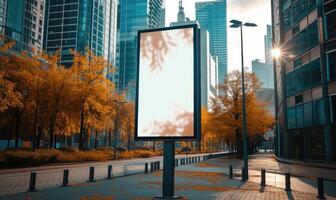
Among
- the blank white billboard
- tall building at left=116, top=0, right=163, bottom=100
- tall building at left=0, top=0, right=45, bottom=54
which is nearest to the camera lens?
the blank white billboard

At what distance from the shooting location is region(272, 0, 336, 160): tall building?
3481 centimetres

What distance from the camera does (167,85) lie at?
11500 mm

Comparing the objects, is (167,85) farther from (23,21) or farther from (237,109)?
(23,21)

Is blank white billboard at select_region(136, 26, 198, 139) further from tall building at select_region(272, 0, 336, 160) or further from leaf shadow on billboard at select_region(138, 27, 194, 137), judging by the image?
tall building at select_region(272, 0, 336, 160)

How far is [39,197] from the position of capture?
11.4 metres

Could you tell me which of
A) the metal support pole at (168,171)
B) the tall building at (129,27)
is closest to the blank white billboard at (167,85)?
the metal support pole at (168,171)

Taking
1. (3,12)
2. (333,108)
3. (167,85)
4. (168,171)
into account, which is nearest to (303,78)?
(333,108)

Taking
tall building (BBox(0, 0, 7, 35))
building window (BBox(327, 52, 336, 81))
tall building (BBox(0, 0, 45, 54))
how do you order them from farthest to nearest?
1. tall building (BBox(0, 0, 45, 54))
2. tall building (BBox(0, 0, 7, 35))
3. building window (BBox(327, 52, 336, 81))

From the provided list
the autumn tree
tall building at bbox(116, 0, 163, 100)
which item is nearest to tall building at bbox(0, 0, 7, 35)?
the autumn tree

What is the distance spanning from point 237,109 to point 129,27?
144 m

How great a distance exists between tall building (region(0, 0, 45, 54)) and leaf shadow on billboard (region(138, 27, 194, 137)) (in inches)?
3108

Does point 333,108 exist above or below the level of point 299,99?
below

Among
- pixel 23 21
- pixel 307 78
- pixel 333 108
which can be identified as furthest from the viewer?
pixel 23 21

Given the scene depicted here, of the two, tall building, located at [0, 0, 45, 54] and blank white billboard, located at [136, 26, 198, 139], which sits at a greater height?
tall building, located at [0, 0, 45, 54]
